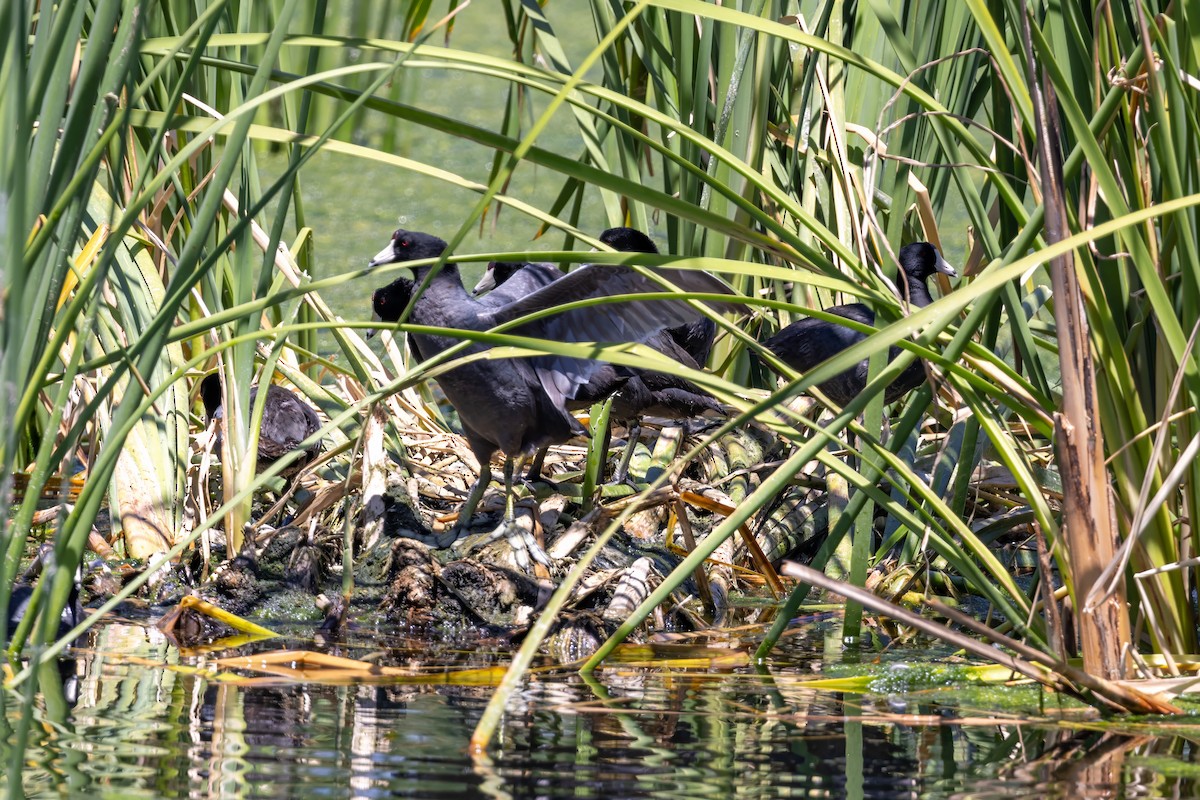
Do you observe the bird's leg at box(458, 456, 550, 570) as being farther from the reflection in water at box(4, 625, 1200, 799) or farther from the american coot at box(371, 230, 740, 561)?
the reflection in water at box(4, 625, 1200, 799)

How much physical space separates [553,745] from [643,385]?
222cm

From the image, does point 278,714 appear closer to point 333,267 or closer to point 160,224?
point 160,224

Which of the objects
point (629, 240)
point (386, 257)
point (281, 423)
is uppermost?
point (629, 240)

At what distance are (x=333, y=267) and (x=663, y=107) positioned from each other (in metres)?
3.11

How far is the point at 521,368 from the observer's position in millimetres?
3693

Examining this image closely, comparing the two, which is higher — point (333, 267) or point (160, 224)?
point (333, 267)

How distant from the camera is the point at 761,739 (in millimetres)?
1905

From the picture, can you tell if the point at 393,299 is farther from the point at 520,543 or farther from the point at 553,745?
the point at 553,745

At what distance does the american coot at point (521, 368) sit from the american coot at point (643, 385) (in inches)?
3.7

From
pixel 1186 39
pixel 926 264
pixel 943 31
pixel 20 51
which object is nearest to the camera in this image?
pixel 20 51

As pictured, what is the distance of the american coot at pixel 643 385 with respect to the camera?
3.77 metres

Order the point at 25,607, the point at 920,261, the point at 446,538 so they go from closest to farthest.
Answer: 1. the point at 25,607
2. the point at 446,538
3. the point at 920,261

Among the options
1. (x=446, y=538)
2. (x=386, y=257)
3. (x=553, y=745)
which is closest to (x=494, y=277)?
(x=386, y=257)

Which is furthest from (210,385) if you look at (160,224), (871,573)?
(871,573)
